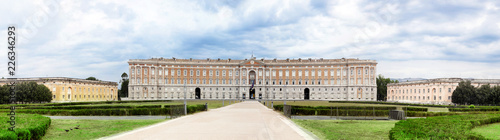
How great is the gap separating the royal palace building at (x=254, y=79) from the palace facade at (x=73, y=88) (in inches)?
382

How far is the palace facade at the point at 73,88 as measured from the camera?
83125mm

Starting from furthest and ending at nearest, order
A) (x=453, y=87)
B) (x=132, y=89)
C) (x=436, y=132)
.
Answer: (x=132, y=89)
(x=453, y=87)
(x=436, y=132)

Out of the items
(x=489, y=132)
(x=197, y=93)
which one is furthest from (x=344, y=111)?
(x=197, y=93)

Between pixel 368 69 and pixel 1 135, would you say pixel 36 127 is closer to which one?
pixel 1 135

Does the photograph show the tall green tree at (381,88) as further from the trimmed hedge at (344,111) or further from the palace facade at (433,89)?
the trimmed hedge at (344,111)

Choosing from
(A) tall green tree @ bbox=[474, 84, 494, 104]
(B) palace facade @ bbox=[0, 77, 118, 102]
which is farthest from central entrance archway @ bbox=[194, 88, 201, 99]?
(A) tall green tree @ bbox=[474, 84, 494, 104]

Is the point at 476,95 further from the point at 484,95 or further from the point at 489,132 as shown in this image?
the point at 489,132

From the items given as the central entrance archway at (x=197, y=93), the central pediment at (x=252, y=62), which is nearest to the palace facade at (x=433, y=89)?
the central pediment at (x=252, y=62)

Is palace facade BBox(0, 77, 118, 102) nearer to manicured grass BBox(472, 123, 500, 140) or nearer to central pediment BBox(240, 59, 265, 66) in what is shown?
central pediment BBox(240, 59, 265, 66)

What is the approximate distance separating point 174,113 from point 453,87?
76.5 m

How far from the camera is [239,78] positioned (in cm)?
11819

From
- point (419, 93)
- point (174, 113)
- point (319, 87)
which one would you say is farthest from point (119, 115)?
point (319, 87)

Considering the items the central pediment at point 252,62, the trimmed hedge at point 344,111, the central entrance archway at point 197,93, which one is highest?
the central pediment at point 252,62

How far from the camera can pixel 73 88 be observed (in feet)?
286
